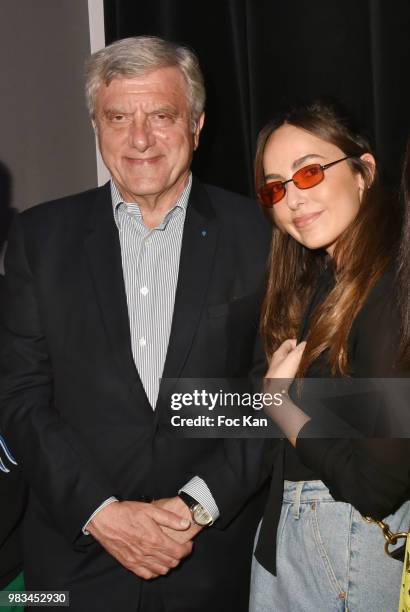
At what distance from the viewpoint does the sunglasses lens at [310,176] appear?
1.53 metres

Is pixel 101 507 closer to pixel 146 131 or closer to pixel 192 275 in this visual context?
pixel 192 275

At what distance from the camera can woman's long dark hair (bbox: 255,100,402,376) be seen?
4.69 ft

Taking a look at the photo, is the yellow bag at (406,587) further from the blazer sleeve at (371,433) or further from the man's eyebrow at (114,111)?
the man's eyebrow at (114,111)

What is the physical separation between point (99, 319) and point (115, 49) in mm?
691

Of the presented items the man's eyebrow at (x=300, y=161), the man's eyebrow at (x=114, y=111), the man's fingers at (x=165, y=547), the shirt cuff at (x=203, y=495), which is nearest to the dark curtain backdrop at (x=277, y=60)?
the man's eyebrow at (x=300, y=161)

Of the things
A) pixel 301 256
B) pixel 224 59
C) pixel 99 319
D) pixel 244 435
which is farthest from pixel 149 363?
pixel 224 59

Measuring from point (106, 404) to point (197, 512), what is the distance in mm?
343

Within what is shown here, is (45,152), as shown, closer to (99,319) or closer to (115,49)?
(115,49)

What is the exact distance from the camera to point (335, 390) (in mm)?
1453

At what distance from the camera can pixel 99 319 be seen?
68.2 inches

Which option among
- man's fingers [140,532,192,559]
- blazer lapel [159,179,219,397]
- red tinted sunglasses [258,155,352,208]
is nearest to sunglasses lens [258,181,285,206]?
red tinted sunglasses [258,155,352,208]

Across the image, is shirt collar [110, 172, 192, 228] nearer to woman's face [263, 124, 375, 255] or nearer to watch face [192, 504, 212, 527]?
woman's face [263, 124, 375, 255]

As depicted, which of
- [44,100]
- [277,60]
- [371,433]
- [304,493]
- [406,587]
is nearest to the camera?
[406,587]

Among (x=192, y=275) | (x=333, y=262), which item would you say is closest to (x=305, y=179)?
(x=333, y=262)
